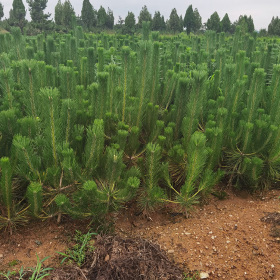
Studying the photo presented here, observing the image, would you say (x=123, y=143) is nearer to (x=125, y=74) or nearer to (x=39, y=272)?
(x=125, y=74)

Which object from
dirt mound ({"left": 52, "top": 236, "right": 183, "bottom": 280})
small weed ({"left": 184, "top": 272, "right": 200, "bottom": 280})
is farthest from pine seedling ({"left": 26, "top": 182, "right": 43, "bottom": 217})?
small weed ({"left": 184, "top": 272, "right": 200, "bottom": 280})

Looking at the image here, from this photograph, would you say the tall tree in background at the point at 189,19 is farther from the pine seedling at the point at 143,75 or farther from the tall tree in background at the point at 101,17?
the pine seedling at the point at 143,75

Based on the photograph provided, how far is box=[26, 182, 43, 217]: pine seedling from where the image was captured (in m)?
1.91

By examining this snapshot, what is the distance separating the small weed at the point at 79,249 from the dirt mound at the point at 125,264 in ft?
0.17

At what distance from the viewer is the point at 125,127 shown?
8.42ft

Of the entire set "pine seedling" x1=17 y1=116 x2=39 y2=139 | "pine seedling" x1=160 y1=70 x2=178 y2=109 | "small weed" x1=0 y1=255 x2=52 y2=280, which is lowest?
"small weed" x1=0 y1=255 x2=52 y2=280

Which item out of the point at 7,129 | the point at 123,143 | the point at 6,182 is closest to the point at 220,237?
the point at 123,143

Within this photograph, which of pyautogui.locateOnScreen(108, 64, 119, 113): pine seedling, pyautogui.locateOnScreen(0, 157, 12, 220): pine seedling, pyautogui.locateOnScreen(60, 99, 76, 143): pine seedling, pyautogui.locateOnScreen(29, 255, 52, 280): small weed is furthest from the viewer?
pyautogui.locateOnScreen(108, 64, 119, 113): pine seedling

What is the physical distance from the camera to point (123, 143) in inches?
93.9

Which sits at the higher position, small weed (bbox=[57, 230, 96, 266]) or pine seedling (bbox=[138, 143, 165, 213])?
pine seedling (bbox=[138, 143, 165, 213])

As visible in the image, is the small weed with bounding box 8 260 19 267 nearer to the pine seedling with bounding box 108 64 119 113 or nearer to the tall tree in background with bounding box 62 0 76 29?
the pine seedling with bounding box 108 64 119 113

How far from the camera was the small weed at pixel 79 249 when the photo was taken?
1.92 metres

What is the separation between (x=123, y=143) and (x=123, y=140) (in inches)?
1.2

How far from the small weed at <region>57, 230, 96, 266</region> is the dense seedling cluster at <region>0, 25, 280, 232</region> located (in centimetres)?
17
